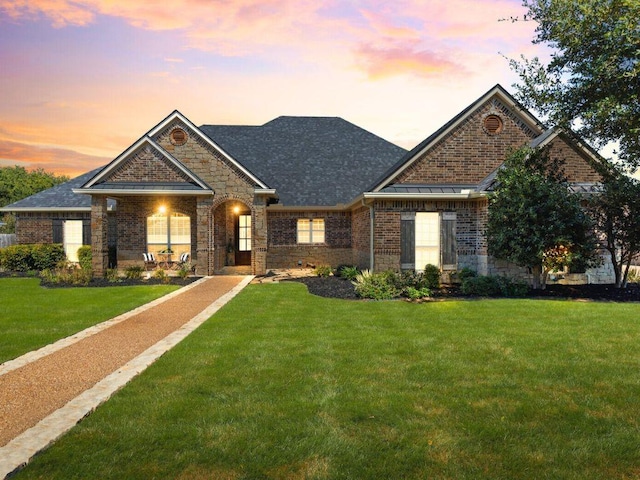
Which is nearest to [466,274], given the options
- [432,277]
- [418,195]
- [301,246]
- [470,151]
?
[432,277]

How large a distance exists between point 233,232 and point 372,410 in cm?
1932

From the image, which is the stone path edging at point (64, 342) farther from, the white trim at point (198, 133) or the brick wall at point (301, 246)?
the brick wall at point (301, 246)

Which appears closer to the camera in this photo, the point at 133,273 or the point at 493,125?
the point at 493,125

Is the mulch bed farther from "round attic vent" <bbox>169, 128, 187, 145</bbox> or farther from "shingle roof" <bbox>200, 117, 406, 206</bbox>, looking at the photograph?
"round attic vent" <bbox>169, 128, 187, 145</bbox>

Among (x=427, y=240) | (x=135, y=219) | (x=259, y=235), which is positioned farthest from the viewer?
(x=135, y=219)

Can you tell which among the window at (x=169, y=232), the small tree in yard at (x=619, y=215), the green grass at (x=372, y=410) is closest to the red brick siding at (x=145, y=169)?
the window at (x=169, y=232)

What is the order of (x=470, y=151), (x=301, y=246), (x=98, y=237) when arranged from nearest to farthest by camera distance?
(x=470, y=151), (x=98, y=237), (x=301, y=246)

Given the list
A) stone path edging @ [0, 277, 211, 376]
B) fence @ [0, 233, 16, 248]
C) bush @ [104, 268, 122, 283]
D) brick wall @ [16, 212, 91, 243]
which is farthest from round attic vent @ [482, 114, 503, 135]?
fence @ [0, 233, 16, 248]

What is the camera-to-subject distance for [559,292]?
564 inches

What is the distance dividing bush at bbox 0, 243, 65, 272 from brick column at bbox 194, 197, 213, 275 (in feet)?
26.9

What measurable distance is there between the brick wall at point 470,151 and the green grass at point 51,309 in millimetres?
10489

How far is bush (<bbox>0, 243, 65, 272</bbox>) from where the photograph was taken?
69.3 ft

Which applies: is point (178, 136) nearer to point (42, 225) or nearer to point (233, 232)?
point (233, 232)

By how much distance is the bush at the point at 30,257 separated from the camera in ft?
69.3
